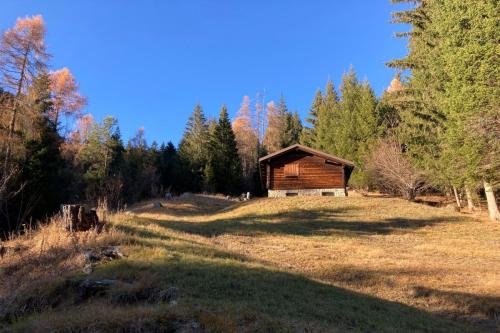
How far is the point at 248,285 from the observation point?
7410 millimetres

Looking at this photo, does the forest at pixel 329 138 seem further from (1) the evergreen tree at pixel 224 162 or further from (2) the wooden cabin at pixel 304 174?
(2) the wooden cabin at pixel 304 174

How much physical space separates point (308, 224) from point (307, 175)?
10.9 metres

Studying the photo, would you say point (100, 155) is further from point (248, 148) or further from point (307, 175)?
point (248, 148)

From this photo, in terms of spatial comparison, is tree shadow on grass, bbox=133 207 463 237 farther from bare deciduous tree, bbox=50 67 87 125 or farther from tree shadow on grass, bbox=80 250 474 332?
bare deciduous tree, bbox=50 67 87 125

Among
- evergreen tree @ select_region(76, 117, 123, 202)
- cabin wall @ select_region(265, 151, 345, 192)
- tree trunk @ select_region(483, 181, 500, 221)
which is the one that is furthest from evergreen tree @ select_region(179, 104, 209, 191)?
tree trunk @ select_region(483, 181, 500, 221)

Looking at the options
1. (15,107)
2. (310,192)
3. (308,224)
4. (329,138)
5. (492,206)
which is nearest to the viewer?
(15,107)

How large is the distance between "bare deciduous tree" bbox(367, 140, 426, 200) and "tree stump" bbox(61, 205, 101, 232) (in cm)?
2881

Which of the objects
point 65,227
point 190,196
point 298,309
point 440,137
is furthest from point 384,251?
point 190,196

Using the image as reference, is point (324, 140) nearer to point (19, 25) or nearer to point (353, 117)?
point (353, 117)

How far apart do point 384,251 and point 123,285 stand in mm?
12082

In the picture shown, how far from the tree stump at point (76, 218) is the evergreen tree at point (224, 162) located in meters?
41.2

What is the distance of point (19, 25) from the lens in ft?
71.4

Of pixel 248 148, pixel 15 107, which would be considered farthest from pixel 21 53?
pixel 248 148

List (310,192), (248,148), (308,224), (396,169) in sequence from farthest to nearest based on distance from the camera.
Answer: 1. (248,148)
2. (396,169)
3. (310,192)
4. (308,224)
